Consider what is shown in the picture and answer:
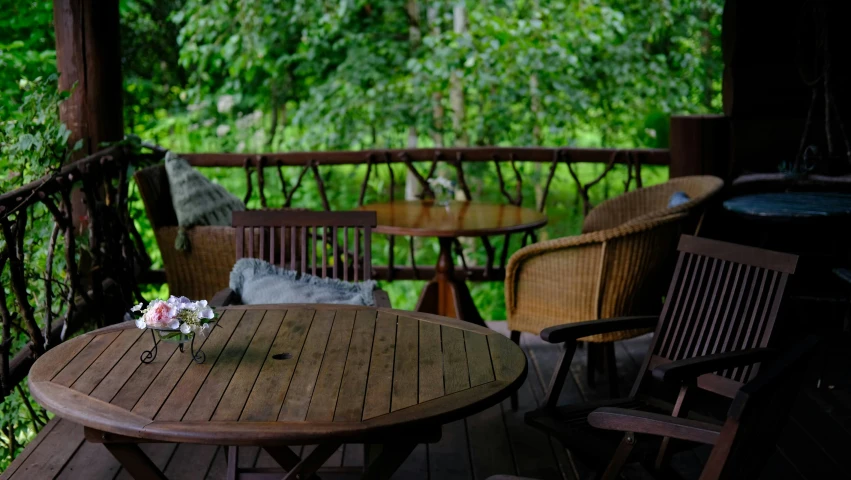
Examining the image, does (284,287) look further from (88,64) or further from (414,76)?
(414,76)

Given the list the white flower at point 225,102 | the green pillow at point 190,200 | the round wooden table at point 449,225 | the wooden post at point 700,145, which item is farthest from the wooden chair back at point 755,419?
the white flower at point 225,102

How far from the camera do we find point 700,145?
4.55 metres

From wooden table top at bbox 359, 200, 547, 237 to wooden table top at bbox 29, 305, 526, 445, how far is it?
1312 millimetres

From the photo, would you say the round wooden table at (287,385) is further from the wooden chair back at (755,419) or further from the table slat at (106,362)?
the wooden chair back at (755,419)

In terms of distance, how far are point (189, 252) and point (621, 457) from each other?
9.06ft

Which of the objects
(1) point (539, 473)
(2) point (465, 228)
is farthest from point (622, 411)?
(2) point (465, 228)

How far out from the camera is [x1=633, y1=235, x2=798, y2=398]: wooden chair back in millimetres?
2537

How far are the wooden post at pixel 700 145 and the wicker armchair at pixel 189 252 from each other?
7.41 ft

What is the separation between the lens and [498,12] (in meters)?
7.89

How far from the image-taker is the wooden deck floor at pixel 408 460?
2959 millimetres

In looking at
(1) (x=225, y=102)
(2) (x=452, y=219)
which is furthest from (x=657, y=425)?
(1) (x=225, y=102)

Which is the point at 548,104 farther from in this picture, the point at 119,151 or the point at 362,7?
the point at 119,151

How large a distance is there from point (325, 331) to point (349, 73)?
5874mm

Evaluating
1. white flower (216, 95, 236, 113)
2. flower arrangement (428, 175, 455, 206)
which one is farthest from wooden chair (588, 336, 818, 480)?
white flower (216, 95, 236, 113)
